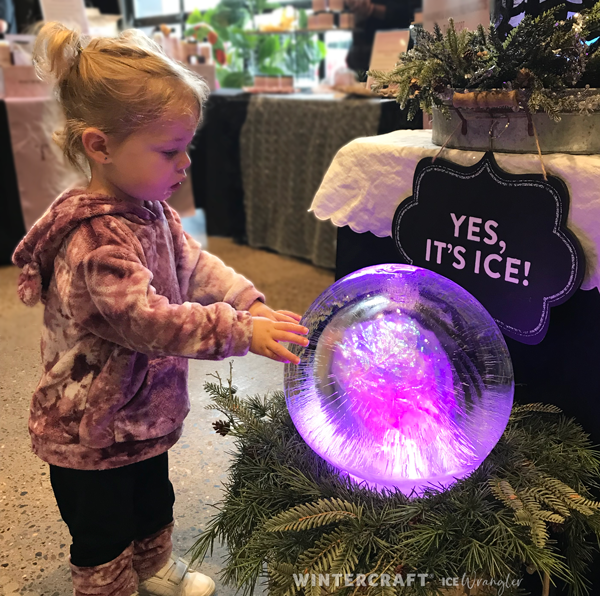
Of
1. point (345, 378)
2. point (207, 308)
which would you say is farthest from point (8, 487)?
point (345, 378)

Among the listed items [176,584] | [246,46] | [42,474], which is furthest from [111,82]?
[246,46]

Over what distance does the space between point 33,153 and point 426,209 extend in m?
2.57

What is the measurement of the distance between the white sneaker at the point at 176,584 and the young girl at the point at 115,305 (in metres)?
0.09

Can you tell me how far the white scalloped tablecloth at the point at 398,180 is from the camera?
831 millimetres

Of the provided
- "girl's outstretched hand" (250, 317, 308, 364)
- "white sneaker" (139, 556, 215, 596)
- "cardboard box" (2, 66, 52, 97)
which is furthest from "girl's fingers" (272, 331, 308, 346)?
"cardboard box" (2, 66, 52, 97)

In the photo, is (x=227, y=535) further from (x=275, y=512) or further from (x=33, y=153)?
(x=33, y=153)

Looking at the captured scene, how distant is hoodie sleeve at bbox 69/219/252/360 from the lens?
0.79m

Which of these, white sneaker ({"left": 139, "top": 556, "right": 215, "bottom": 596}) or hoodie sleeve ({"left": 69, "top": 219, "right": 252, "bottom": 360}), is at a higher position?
hoodie sleeve ({"left": 69, "top": 219, "right": 252, "bottom": 360})

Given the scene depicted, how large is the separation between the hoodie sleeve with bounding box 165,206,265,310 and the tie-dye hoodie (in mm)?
48

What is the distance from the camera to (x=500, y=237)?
934mm

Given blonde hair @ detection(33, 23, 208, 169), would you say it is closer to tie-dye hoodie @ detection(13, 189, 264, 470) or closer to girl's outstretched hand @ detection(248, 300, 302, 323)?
tie-dye hoodie @ detection(13, 189, 264, 470)

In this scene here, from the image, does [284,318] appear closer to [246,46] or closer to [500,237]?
[500,237]

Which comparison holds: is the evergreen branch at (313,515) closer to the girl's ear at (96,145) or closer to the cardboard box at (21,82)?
the girl's ear at (96,145)

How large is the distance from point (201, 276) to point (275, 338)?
270mm
